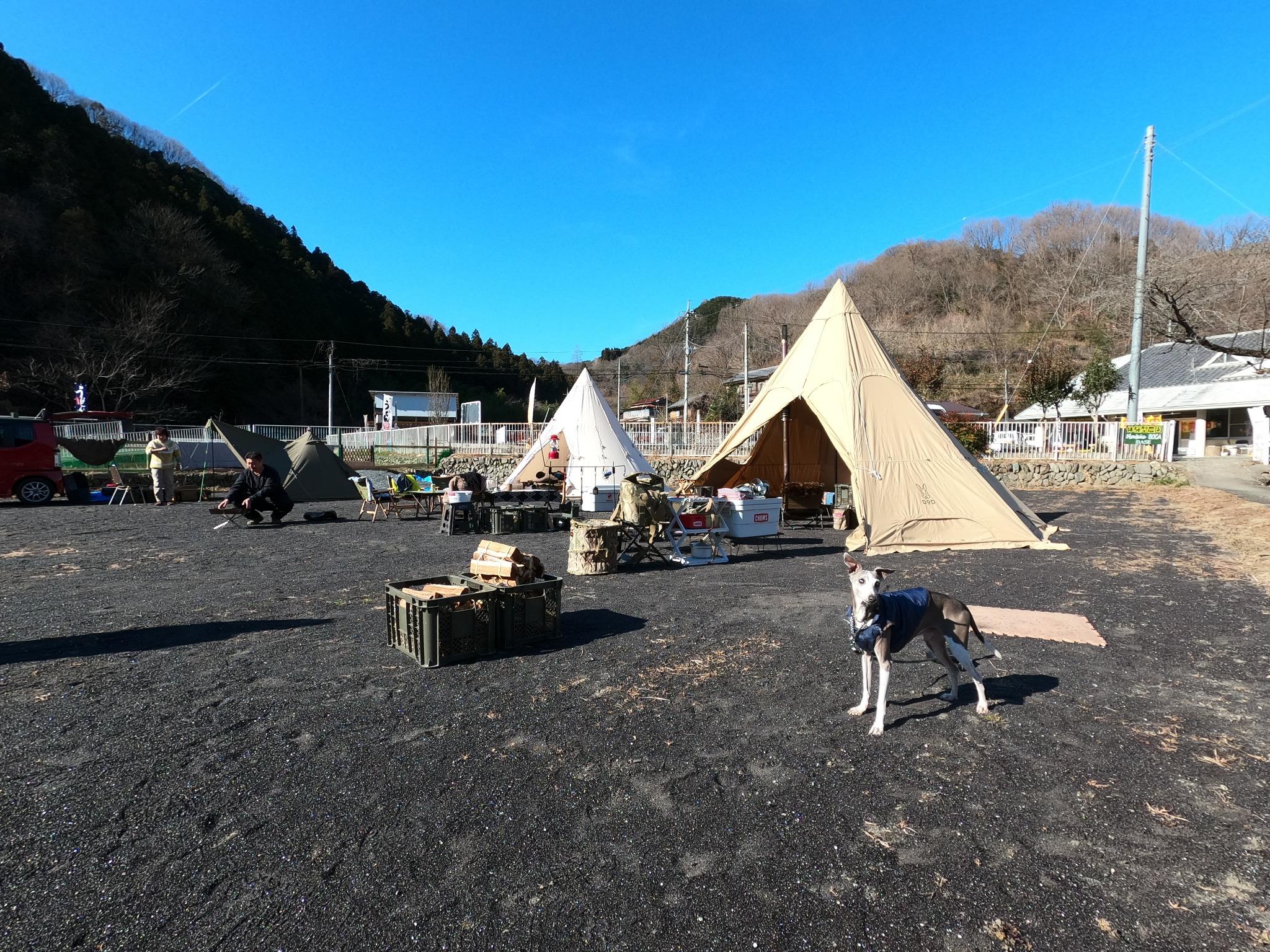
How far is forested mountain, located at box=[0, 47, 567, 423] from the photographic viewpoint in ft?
107

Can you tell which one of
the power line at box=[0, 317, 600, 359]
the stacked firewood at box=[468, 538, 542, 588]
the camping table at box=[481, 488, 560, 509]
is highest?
the power line at box=[0, 317, 600, 359]

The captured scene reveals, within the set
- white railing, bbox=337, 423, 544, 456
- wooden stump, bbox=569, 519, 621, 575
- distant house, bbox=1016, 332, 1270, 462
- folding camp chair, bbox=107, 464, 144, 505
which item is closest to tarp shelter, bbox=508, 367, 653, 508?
white railing, bbox=337, 423, 544, 456

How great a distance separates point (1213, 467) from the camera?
20.3 m

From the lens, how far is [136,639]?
5113mm

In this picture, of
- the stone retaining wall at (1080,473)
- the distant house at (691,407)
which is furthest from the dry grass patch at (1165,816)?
the distant house at (691,407)

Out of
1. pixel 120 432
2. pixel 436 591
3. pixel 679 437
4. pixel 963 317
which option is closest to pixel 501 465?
pixel 679 437

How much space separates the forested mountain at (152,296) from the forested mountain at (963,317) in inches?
902

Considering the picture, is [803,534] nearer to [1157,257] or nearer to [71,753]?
[1157,257]

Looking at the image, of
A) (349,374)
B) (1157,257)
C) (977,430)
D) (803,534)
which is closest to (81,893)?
(803,534)

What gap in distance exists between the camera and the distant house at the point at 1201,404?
87.1 feet

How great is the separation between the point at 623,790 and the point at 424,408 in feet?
166

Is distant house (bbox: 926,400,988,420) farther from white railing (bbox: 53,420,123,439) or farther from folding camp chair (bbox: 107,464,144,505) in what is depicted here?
white railing (bbox: 53,420,123,439)

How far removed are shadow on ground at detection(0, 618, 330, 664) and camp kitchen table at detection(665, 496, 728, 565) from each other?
4.14 metres

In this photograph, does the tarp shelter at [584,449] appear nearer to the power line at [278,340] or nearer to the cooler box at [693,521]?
the cooler box at [693,521]
